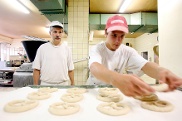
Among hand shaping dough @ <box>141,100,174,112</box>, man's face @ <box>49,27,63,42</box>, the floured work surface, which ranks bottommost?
the floured work surface

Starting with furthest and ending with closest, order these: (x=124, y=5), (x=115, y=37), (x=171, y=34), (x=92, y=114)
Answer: (x=124, y=5), (x=171, y=34), (x=115, y=37), (x=92, y=114)

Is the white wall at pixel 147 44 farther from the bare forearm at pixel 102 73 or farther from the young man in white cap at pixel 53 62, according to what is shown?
the bare forearm at pixel 102 73

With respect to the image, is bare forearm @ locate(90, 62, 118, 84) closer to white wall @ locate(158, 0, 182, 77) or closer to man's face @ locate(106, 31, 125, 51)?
man's face @ locate(106, 31, 125, 51)

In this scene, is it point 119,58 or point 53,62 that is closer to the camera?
point 119,58

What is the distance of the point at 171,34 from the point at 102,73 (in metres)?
1.27

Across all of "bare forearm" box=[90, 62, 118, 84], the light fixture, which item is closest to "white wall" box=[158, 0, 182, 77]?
"bare forearm" box=[90, 62, 118, 84]

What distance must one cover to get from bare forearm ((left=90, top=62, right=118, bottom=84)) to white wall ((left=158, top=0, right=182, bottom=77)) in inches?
40.9

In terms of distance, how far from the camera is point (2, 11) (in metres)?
4.97

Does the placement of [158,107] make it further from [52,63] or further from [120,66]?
[52,63]

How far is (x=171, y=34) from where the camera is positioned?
71.3 inches

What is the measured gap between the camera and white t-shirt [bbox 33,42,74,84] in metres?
1.96

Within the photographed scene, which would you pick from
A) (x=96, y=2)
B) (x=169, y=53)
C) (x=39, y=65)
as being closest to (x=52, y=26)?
(x=39, y=65)

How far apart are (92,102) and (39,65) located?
126cm

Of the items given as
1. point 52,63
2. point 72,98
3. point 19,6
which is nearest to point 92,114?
point 72,98
